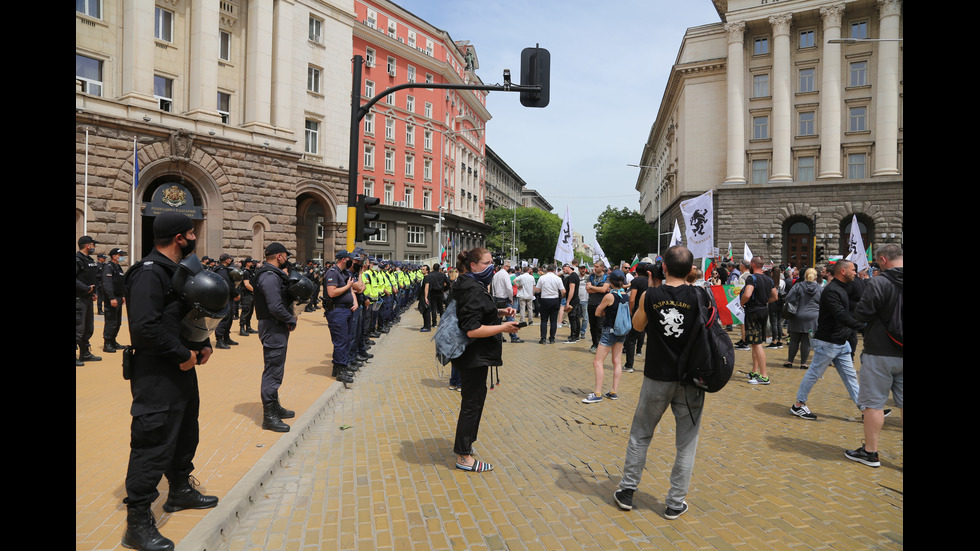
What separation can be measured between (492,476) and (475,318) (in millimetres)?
1419

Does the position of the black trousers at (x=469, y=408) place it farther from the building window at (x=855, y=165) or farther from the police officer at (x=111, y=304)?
the building window at (x=855, y=165)

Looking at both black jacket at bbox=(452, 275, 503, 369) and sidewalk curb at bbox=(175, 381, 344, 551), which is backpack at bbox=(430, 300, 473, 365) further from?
sidewalk curb at bbox=(175, 381, 344, 551)

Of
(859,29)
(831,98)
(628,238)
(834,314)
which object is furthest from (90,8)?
(628,238)

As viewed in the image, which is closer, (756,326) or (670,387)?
(670,387)

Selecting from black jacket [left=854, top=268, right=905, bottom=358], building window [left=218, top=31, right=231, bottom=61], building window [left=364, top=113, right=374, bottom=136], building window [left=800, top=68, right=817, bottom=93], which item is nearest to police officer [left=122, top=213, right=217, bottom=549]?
black jacket [left=854, top=268, right=905, bottom=358]

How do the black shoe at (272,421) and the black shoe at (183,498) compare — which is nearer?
the black shoe at (183,498)

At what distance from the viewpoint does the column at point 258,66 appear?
26531 millimetres

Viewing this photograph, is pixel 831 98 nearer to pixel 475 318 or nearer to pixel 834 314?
pixel 834 314

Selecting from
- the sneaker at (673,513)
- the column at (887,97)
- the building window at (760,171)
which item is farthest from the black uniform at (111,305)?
the column at (887,97)

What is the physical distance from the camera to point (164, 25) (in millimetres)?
24172

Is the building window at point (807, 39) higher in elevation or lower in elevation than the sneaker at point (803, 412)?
higher

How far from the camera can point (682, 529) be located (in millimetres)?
3932

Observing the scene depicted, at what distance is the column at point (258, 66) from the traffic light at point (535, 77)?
20392 millimetres

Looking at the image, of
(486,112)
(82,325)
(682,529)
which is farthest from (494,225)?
(682,529)
